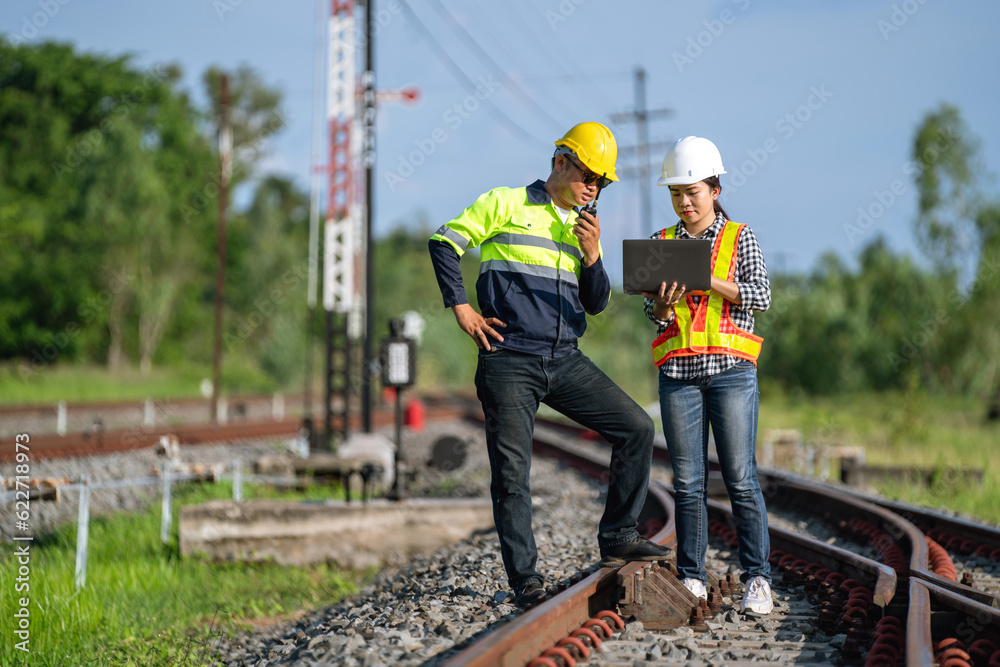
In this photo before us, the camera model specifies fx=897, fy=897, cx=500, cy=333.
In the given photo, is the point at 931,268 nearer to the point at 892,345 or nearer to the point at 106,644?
the point at 892,345

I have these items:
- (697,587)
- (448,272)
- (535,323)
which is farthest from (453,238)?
(697,587)

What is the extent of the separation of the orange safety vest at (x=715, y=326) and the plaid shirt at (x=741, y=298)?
0.03m

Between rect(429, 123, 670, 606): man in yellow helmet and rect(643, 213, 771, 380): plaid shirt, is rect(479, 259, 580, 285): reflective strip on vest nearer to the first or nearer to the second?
rect(429, 123, 670, 606): man in yellow helmet

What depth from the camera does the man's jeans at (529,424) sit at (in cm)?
384

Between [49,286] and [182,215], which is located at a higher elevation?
[182,215]

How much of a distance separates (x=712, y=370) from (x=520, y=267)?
3.04 ft

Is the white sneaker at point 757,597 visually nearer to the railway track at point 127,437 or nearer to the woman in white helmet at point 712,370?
the woman in white helmet at point 712,370

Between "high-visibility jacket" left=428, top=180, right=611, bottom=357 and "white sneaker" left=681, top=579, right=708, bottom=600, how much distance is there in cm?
113

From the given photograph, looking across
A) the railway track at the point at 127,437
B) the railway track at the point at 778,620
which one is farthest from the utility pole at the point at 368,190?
the railway track at the point at 778,620

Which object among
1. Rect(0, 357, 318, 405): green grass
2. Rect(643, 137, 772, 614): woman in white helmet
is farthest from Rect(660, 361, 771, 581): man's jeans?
Rect(0, 357, 318, 405): green grass

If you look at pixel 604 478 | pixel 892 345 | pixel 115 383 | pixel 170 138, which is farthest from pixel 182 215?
pixel 604 478

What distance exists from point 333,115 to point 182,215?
34008 millimetres

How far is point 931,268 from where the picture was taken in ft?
104

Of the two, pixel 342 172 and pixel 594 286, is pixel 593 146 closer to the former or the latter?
pixel 594 286
